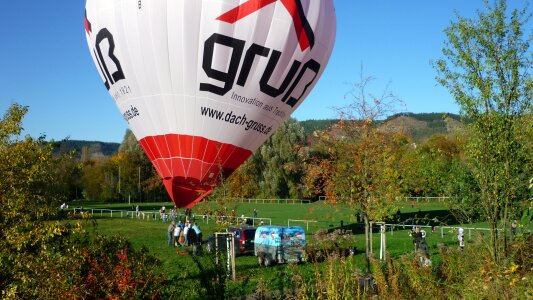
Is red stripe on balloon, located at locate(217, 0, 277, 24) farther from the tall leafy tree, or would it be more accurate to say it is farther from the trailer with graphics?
the trailer with graphics

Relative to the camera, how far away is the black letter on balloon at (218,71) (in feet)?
43.6

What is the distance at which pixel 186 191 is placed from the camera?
14352mm

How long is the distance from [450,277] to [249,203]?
52634 mm

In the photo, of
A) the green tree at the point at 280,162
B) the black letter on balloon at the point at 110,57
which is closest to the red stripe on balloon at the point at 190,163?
the black letter on balloon at the point at 110,57

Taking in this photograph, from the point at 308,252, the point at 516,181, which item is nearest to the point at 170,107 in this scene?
the point at 308,252

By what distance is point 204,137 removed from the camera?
1392 centimetres

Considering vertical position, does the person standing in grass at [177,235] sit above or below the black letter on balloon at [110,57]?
below

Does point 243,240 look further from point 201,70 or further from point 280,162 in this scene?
point 280,162

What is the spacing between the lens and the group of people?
21.2 metres

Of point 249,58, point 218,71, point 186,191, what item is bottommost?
point 186,191

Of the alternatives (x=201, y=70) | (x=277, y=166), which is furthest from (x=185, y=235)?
(x=277, y=166)

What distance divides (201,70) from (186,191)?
324 centimetres

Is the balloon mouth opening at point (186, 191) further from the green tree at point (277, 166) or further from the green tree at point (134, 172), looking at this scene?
the green tree at point (134, 172)

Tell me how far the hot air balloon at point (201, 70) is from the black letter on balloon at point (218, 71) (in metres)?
0.02
